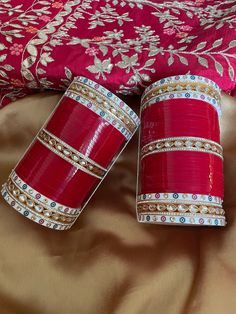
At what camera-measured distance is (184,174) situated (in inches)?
19.6

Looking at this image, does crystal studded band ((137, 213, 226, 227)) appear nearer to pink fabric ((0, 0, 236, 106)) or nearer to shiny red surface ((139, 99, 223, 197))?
shiny red surface ((139, 99, 223, 197))

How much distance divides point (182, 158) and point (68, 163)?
0.45 ft

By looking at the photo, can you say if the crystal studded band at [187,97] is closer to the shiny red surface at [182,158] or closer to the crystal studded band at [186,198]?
the shiny red surface at [182,158]

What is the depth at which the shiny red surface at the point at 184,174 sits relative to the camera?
0.50m

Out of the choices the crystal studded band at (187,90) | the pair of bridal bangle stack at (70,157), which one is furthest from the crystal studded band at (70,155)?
the crystal studded band at (187,90)

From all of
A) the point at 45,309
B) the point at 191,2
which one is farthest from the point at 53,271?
the point at 191,2

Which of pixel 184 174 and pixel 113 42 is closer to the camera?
pixel 184 174

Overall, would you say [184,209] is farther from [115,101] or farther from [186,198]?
[115,101]

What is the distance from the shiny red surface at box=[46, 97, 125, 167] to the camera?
0.53m

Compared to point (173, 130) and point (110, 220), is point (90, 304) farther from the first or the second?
point (173, 130)

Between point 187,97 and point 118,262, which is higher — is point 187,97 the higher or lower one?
the higher one

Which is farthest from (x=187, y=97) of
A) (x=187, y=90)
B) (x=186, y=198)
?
(x=186, y=198)

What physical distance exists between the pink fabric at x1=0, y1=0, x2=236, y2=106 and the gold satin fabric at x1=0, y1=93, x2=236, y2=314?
0.41ft

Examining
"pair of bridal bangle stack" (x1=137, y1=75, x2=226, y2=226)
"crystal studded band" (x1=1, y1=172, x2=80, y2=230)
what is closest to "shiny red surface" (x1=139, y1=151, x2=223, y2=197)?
"pair of bridal bangle stack" (x1=137, y1=75, x2=226, y2=226)
